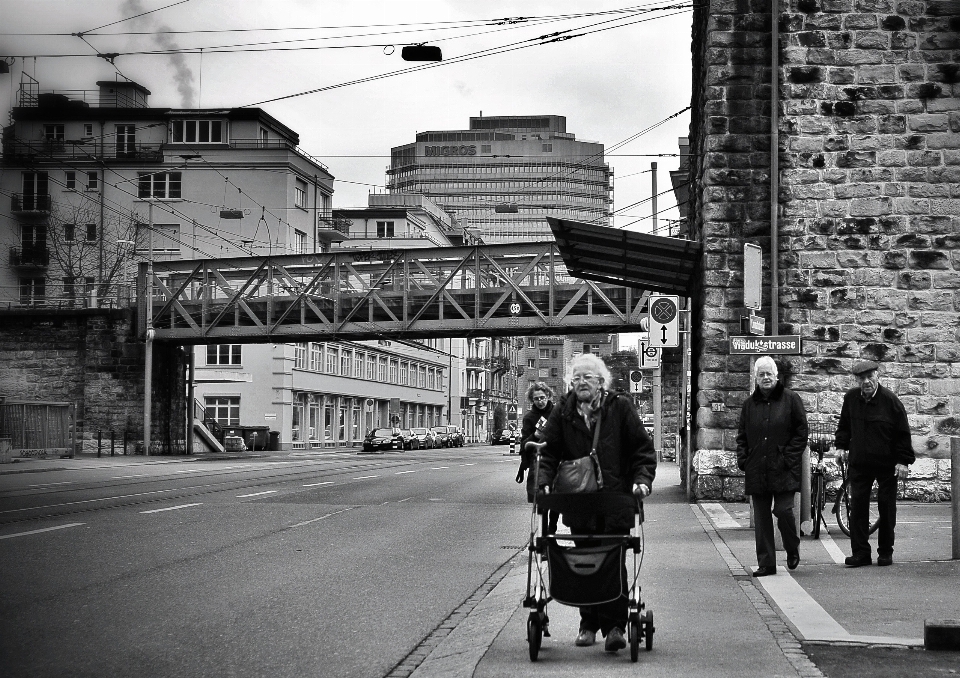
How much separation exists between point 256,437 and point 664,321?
46.1 meters

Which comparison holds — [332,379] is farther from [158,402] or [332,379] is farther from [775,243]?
[775,243]

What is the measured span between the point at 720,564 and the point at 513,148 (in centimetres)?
17948

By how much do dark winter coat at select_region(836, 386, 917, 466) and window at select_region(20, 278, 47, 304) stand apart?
4411cm

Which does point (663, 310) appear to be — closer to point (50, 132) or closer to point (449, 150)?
point (50, 132)

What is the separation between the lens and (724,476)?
19828 mm

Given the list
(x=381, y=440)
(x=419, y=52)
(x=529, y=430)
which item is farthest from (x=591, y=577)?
(x=381, y=440)

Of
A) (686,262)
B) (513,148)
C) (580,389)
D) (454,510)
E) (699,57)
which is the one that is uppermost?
(513,148)

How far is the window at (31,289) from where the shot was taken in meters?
52.0

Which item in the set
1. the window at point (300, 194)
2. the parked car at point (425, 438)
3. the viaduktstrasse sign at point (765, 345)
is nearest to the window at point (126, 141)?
the window at point (300, 194)

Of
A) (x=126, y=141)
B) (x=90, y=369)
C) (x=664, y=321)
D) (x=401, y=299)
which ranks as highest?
(x=126, y=141)

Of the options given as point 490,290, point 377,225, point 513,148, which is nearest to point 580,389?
point 490,290

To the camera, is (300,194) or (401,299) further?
(300,194)

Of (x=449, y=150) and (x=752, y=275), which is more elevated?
(x=449, y=150)

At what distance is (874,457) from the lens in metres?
11.5
